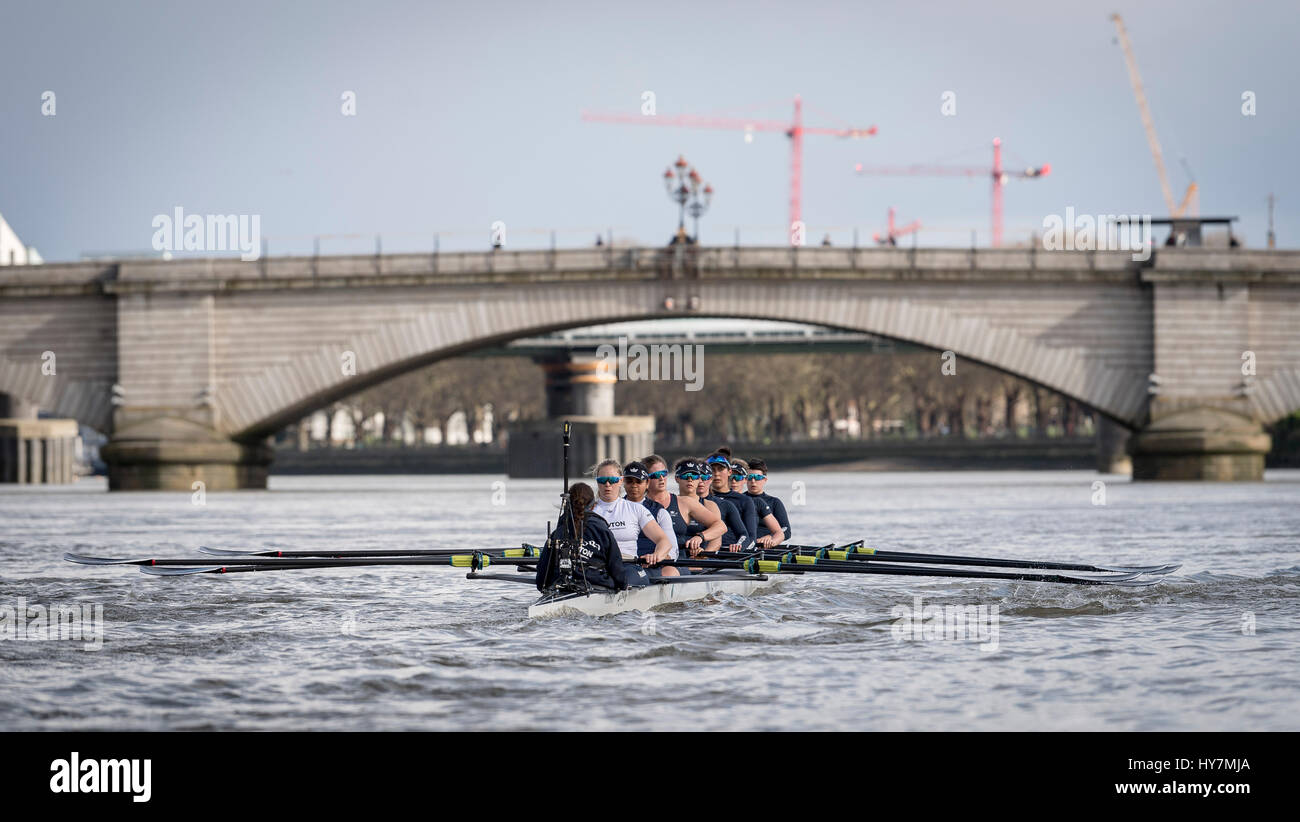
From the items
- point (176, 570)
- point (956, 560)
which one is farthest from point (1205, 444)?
Answer: point (176, 570)

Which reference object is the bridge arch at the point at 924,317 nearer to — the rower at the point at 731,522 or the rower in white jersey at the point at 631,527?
the rower at the point at 731,522

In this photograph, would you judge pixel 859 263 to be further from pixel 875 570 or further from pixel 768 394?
pixel 768 394

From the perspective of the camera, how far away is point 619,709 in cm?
1109

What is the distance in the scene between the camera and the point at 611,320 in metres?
49.7

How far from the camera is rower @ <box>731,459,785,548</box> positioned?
65.9 feet

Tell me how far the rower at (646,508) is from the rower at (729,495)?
1.54m

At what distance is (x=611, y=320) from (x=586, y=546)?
3456 cm

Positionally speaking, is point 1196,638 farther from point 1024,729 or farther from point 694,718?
point 694,718

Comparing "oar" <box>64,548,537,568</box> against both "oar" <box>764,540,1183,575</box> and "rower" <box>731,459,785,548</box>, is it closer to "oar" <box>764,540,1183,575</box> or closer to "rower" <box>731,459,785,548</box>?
"rower" <box>731,459,785,548</box>

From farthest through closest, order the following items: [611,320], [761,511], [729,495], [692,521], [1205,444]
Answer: [611,320]
[1205,444]
[761,511]
[729,495]
[692,521]

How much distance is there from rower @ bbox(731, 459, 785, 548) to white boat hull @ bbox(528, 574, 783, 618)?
4.38 feet

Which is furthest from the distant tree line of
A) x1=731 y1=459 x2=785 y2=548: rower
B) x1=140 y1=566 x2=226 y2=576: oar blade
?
x1=140 y1=566 x2=226 y2=576: oar blade
